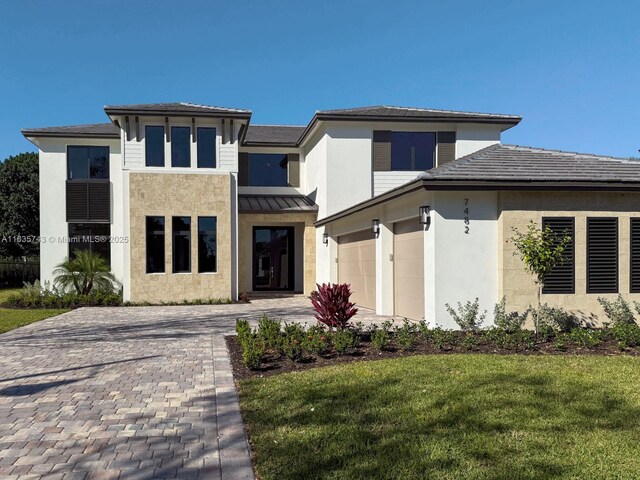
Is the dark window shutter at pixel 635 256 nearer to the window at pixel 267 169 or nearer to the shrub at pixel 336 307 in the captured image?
the shrub at pixel 336 307

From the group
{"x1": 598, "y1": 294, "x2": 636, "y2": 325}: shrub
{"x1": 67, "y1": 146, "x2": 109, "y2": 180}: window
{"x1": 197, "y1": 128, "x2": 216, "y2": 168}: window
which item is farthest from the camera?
A: {"x1": 67, "y1": 146, "x2": 109, "y2": 180}: window

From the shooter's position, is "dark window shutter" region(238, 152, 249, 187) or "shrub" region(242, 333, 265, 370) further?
"dark window shutter" region(238, 152, 249, 187)

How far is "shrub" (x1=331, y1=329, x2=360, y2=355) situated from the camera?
27.8 feet

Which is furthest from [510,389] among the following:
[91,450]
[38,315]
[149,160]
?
[149,160]

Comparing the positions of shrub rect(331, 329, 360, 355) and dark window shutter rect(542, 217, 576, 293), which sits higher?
dark window shutter rect(542, 217, 576, 293)

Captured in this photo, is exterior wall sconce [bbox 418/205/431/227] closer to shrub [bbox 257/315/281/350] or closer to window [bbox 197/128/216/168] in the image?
shrub [bbox 257/315/281/350]

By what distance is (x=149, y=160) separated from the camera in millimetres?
19297

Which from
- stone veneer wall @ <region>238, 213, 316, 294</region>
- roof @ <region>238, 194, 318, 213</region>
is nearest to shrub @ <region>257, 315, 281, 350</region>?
roof @ <region>238, 194, 318, 213</region>

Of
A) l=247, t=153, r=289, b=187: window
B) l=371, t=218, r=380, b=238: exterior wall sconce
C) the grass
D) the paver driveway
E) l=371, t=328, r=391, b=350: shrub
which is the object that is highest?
l=247, t=153, r=289, b=187: window

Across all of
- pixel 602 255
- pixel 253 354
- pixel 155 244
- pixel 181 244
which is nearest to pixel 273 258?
pixel 181 244

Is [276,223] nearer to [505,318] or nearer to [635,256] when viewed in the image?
[505,318]

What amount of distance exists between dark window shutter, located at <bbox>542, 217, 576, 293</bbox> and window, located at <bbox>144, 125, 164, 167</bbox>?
13.7 metres

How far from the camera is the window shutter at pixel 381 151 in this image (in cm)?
2064

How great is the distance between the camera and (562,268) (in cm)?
1097
